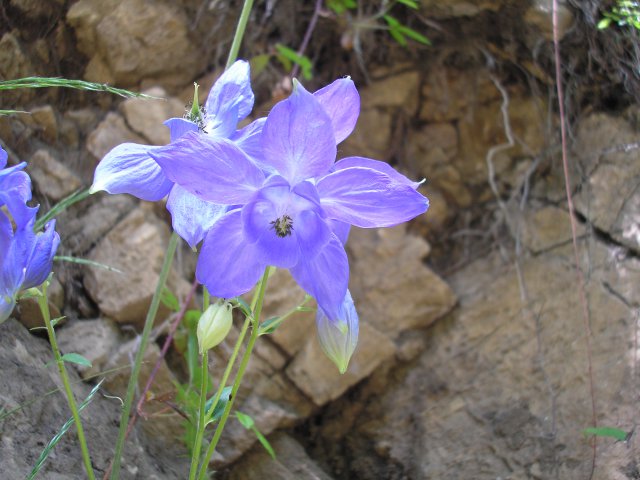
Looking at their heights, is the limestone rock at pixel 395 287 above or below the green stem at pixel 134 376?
below

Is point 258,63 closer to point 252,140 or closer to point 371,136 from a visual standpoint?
point 371,136

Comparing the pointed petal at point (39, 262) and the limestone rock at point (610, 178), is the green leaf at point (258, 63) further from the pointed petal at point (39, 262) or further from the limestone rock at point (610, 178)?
the pointed petal at point (39, 262)

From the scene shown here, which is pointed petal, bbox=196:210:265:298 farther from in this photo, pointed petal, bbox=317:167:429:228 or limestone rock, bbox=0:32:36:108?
limestone rock, bbox=0:32:36:108

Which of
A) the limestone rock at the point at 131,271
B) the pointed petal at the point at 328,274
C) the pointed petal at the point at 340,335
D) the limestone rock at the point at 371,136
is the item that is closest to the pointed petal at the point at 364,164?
the pointed petal at the point at 328,274

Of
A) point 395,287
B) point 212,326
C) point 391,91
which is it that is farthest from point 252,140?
point 391,91

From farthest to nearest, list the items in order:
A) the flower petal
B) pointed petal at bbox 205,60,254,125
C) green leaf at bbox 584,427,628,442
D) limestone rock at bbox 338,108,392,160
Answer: limestone rock at bbox 338,108,392,160
green leaf at bbox 584,427,628,442
pointed petal at bbox 205,60,254,125
the flower petal

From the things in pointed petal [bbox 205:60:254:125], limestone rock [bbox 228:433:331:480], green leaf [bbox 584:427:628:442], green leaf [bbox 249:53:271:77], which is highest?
pointed petal [bbox 205:60:254:125]

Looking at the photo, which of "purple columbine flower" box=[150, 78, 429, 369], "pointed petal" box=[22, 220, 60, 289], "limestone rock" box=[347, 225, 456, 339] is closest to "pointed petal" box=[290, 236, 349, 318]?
"purple columbine flower" box=[150, 78, 429, 369]
